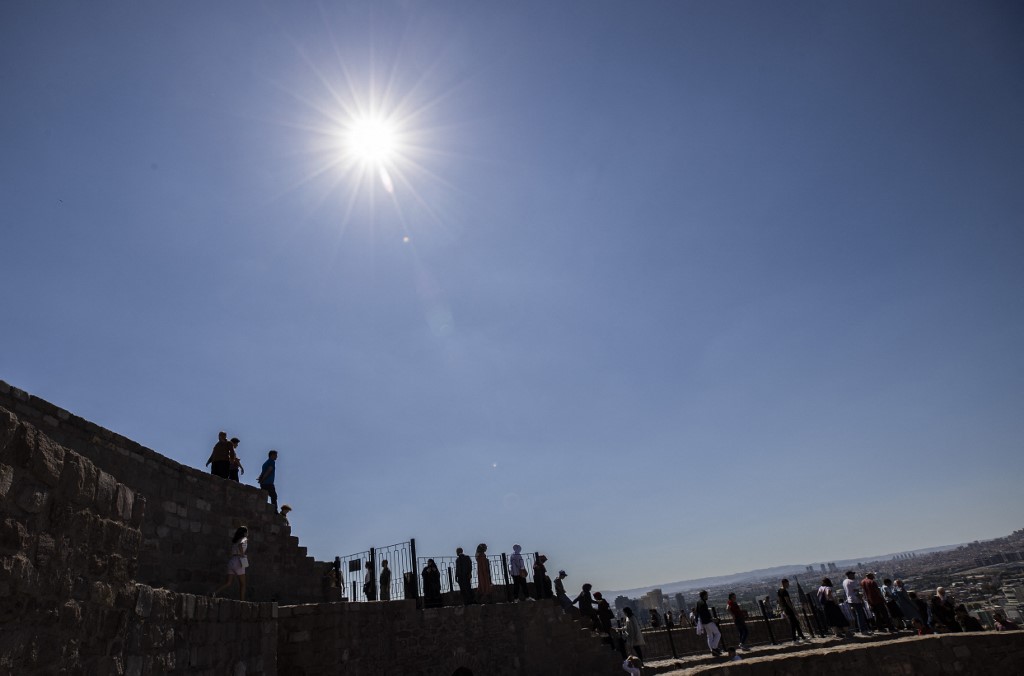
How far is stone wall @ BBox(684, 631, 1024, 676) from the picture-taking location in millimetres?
11414

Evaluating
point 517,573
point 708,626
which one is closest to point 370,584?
point 517,573

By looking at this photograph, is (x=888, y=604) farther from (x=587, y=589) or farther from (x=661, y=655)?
(x=587, y=589)

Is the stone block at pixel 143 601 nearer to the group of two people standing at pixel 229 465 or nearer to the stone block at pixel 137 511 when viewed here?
the stone block at pixel 137 511

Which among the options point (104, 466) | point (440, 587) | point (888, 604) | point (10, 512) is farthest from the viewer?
point (888, 604)

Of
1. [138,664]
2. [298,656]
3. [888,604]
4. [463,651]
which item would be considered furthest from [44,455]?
[888,604]

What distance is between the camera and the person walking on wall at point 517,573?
15.3 metres

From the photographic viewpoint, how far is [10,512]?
290cm

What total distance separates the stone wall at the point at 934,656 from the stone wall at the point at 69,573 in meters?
11.8

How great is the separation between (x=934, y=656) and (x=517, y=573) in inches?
371

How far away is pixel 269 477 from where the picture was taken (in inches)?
515

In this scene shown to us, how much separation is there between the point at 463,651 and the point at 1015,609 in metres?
17.1

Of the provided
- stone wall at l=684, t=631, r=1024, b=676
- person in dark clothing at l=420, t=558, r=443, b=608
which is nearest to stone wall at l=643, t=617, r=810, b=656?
stone wall at l=684, t=631, r=1024, b=676

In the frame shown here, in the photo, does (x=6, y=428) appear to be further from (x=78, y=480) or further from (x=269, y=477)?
(x=269, y=477)

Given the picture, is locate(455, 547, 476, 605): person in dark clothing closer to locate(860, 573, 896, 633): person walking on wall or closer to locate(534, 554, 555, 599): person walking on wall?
locate(534, 554, 555, 599): person walking on wall
